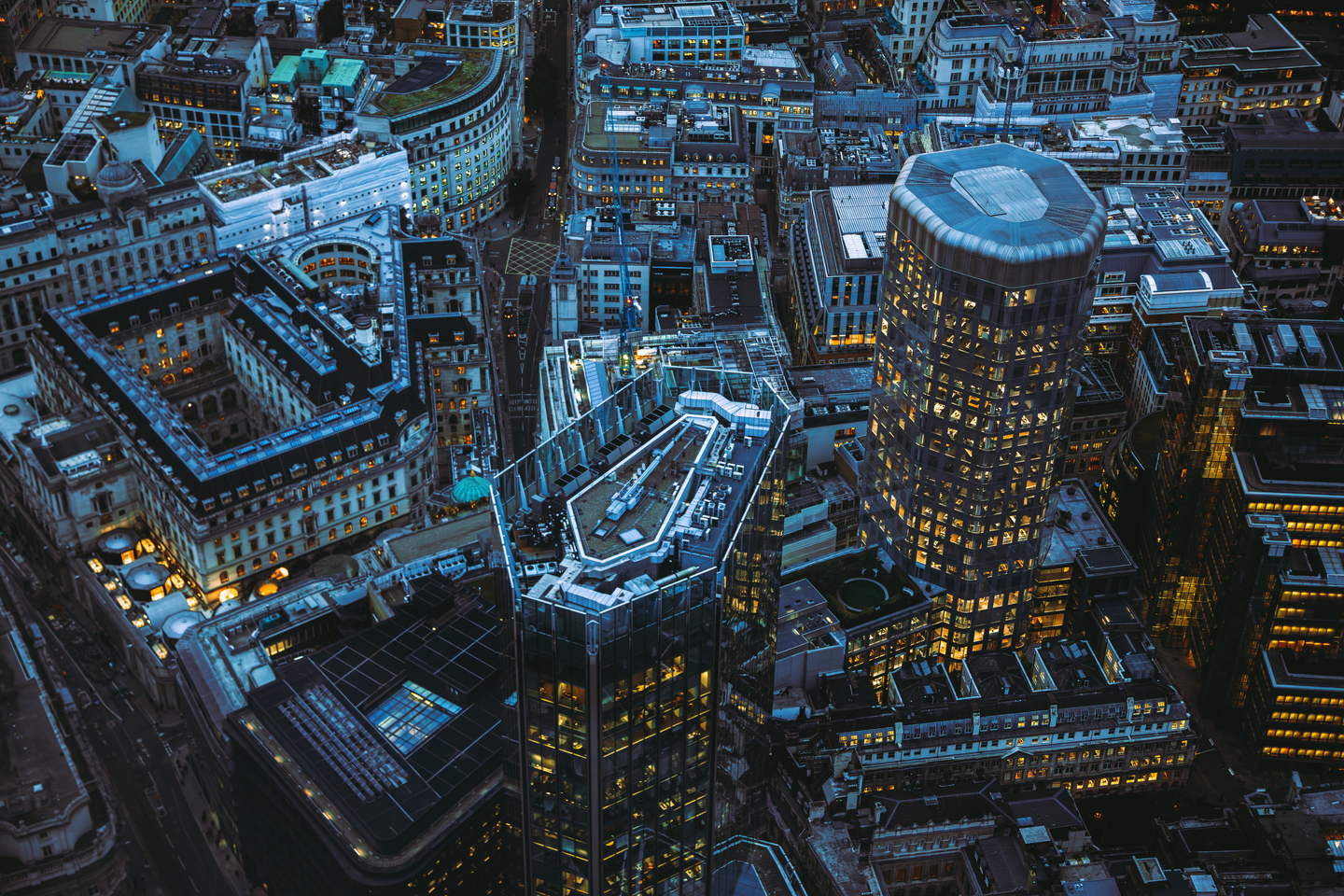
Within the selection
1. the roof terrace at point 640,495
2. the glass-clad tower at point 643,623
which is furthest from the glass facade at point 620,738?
the roof terrace at point 640,495

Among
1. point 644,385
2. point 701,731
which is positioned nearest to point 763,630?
point 701,731

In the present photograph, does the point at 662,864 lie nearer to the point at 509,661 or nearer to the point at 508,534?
the point at 509,661

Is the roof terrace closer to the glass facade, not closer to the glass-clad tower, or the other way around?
the glass-clad tower

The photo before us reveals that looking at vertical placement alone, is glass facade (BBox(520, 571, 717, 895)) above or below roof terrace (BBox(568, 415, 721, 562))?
below

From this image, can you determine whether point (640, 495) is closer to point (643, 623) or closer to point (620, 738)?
point (643, 623)

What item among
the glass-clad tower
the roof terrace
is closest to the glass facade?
the glass-clad tower

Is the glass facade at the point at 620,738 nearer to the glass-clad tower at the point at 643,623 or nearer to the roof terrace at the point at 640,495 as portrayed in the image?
the glass-clad tower at the point at 643,623

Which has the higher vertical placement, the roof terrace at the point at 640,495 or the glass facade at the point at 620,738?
the roof terrace at the point at 640,495

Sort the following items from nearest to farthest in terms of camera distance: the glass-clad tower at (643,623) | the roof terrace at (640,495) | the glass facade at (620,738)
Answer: the glass facade at (620,738), the glass-clad tower at (643,623), the roof terrace at (640,495)
